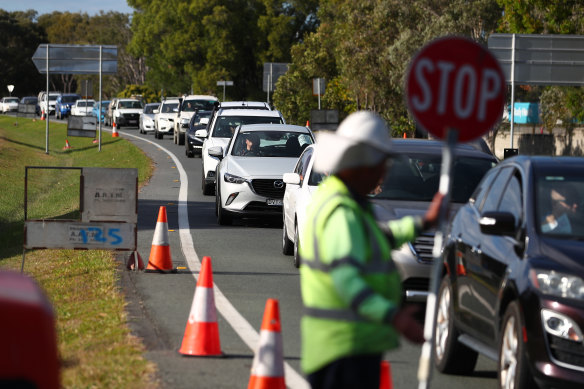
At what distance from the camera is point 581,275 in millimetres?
6688

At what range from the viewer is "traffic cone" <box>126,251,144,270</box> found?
13.1 metres

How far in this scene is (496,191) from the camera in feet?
27.0

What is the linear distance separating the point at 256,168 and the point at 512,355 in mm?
11632

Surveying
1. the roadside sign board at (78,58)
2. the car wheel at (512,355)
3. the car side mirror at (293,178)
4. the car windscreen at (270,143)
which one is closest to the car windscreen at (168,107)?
the roadside sign board at (78,58)

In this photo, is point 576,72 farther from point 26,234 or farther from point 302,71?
point 302,71

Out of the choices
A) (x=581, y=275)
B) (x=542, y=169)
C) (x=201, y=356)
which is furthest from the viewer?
(x=201, y=356)

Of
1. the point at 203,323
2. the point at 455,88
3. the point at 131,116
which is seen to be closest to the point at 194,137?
the point at 203,323

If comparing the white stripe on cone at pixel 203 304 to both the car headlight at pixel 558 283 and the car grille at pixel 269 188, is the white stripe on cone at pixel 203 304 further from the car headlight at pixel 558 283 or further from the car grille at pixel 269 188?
the car grille at pixel 269 188

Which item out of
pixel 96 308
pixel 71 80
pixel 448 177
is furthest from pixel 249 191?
pixel 71 80

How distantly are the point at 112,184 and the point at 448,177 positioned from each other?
8.55m

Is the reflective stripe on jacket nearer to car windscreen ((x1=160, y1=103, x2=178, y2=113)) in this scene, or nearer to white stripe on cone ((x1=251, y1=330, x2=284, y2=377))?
white stripe on cone ((x1=251, y1=330, x2=284, y2=377))

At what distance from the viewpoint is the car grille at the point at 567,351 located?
6.49 meters

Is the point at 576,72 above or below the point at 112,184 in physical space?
above

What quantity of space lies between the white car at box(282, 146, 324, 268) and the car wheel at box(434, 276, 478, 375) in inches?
185
